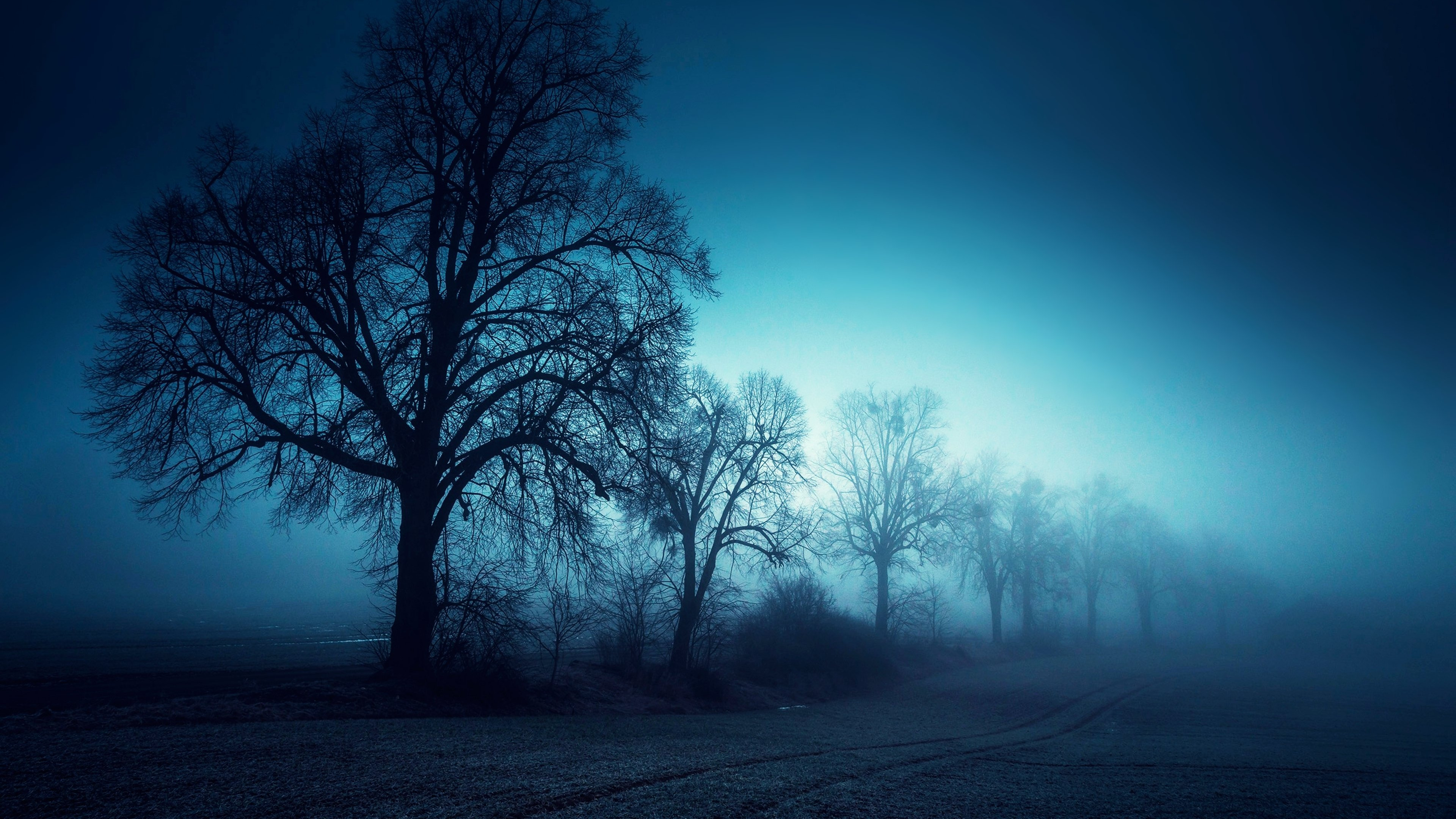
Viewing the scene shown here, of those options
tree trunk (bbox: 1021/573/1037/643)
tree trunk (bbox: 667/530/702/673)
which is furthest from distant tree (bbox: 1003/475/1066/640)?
tree trunk (bbox: 667/530/702/673)

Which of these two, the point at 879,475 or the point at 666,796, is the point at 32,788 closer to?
the point at 666,796

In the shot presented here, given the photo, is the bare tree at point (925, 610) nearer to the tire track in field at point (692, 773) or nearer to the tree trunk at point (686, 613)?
the tree trunk at point (686, 613)

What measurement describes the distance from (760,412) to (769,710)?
8.95 metres

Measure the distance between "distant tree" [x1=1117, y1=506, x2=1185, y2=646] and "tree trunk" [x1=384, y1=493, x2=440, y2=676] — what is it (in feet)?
200

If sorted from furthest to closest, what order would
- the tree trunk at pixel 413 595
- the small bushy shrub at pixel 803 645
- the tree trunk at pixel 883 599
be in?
the tree trunk at pixel 883 599, the small bushy shrub at pixel 803 645, the tree trunk at pixel 413 595

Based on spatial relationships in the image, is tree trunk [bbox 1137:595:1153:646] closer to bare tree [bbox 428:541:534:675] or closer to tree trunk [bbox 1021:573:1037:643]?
tree trunk [bbox 1021:573:1037:643]

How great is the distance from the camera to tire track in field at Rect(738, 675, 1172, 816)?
5332 mm

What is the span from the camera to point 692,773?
613cm

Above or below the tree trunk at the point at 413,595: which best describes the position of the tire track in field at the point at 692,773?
below

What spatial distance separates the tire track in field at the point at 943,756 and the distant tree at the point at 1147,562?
42705 mm

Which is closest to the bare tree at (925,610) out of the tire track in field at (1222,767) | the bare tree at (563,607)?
the bare tree at (563,607)

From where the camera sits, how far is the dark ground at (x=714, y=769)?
4.68m

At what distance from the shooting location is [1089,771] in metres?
8.62

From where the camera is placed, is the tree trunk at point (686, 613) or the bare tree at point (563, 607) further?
the tree trunk at point (686, 613)
